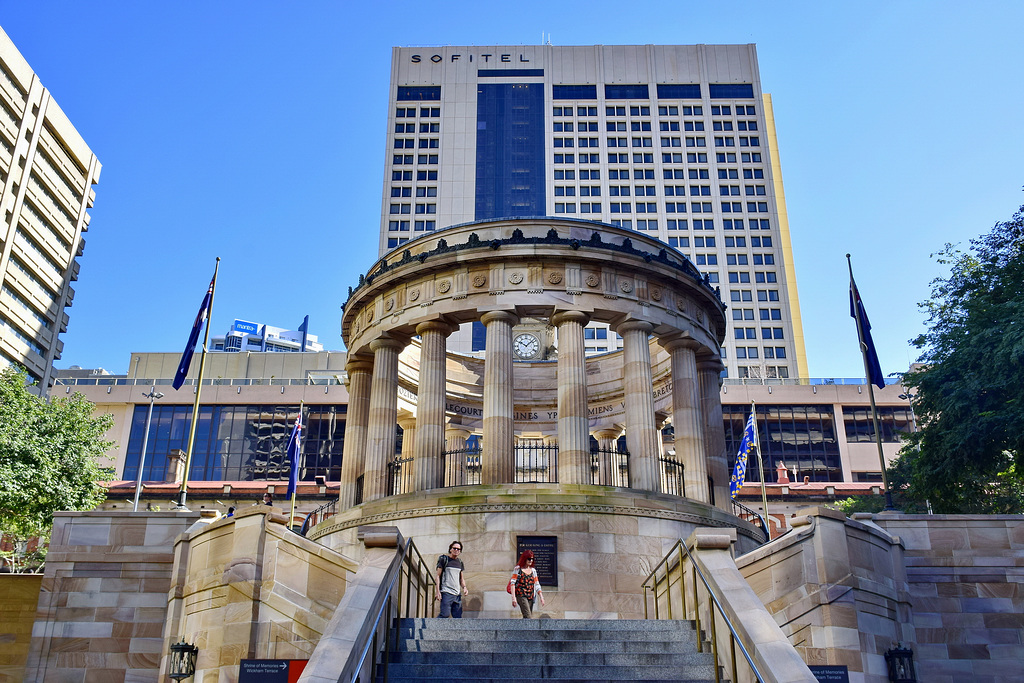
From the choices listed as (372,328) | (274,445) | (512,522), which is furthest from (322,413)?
(512,522)

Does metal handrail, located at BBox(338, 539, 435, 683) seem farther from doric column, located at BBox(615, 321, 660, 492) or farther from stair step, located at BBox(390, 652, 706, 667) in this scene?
doric column, located at BBox(615, 321, 660, 492)

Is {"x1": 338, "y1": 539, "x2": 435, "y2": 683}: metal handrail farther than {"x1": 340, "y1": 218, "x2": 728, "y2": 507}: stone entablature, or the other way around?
{"x1": 340, "y1": 218, "x2": 728, "y2": 507}: stone entablature

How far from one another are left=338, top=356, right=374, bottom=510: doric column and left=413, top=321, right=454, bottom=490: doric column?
12.6ft

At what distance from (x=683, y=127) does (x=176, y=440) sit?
3467 inches

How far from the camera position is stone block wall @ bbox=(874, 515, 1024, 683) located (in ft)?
66.8

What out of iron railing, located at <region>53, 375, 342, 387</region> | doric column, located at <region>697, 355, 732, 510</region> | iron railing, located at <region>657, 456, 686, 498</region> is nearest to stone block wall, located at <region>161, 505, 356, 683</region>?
iron railing, located at <region>657, 456, 686, 498</region>

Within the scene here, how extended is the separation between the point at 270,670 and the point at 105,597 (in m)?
7.37

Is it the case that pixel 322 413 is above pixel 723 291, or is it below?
below

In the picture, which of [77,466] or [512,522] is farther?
[77,466]

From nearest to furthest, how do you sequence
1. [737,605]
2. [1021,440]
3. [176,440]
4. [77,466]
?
[737,605] < [1021,440] < [77,466] < [176,440]

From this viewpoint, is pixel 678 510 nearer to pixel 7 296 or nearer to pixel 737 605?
pixel 737 605

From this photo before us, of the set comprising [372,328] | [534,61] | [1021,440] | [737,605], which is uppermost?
[534,61]

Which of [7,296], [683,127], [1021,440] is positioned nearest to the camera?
[1021,440]

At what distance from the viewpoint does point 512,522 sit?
1021 inches
